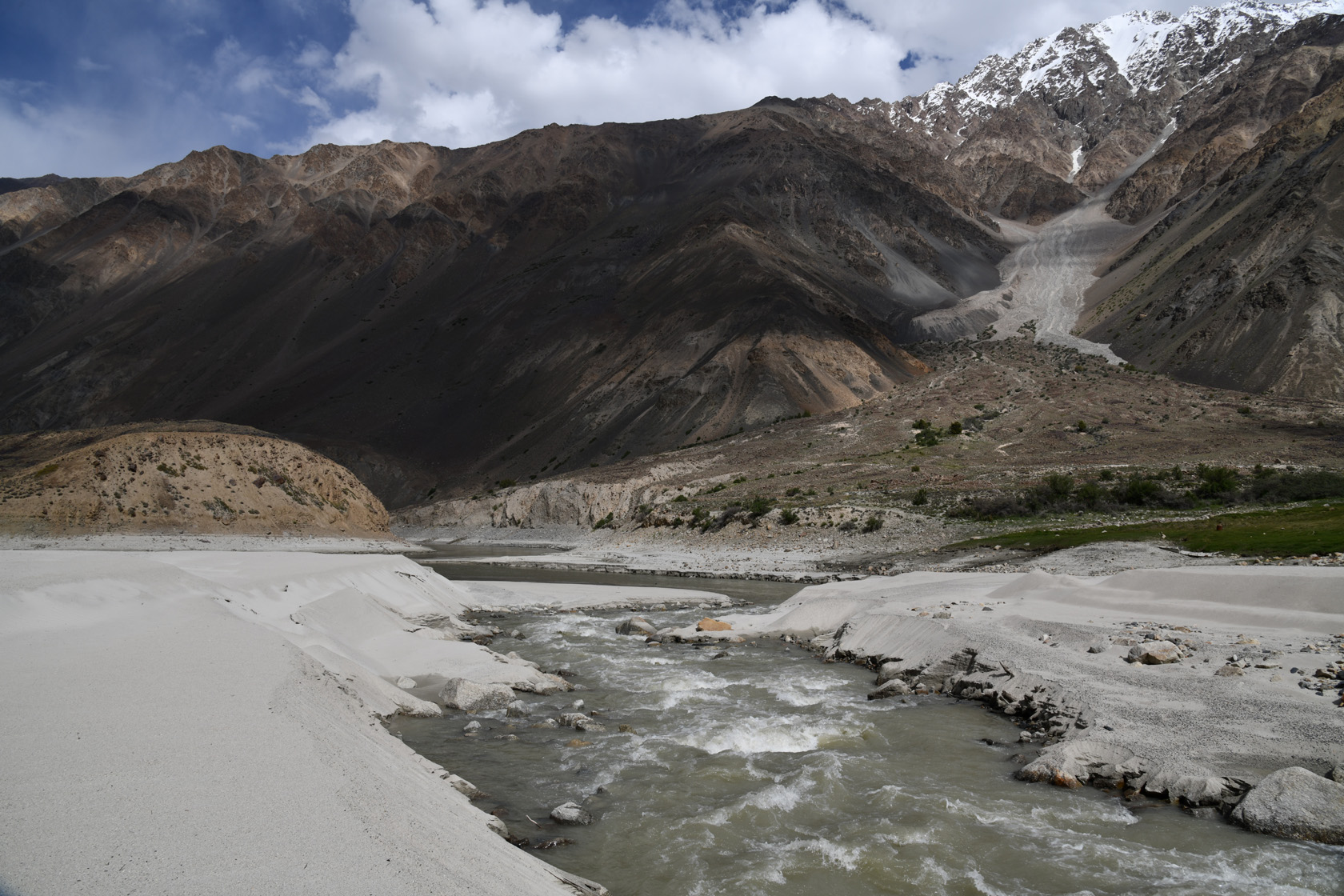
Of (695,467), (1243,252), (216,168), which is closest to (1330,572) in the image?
(695,467)

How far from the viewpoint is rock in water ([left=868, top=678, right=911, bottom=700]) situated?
42.1ft

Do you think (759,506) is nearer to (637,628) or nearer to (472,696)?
(637,628)

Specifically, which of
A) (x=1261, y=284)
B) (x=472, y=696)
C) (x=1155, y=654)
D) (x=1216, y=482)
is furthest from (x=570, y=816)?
(x=1261, y=284)

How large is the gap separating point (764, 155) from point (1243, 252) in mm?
81991

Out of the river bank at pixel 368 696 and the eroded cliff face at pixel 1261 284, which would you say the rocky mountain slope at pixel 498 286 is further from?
the river bank at pixel 368 696

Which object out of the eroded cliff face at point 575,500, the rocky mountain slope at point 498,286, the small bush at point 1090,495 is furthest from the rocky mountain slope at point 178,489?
the small bush at point 1090,495

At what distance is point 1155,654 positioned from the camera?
11.4 metres

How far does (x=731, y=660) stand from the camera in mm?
16125

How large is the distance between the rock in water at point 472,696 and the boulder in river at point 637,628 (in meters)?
A: 6.88

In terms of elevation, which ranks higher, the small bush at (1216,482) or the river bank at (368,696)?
the small bush at (1216,482)

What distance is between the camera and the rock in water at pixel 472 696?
12.2 metres

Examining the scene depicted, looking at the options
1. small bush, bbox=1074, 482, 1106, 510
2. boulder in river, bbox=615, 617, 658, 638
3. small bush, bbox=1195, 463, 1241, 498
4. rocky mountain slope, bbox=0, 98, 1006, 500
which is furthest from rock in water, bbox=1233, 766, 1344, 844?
rocky mountain slope, bbox=0, 98, 1006, 500

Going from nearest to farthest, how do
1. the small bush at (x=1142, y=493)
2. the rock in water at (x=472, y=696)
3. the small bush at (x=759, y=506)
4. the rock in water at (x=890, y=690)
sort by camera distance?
the rock in water at (x=472, y=696)
the rock in water at (x=890, y=690)
the small bush at (x=1142, y=493)
the small bush at (x=759, y=506)

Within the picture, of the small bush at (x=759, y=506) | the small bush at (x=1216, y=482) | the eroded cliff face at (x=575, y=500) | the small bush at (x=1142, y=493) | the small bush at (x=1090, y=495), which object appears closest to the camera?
the small bush at (x=1216, y=482)
